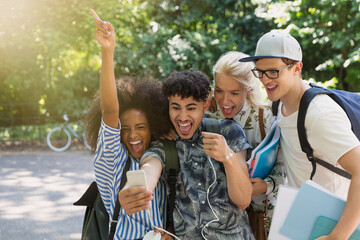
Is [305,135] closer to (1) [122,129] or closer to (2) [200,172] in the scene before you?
(2) [200,172]

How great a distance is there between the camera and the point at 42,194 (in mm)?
7461

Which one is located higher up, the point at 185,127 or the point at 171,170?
the point at 185,127

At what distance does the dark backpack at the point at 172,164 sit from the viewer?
7.64ft

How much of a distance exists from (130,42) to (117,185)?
1243 centimetres

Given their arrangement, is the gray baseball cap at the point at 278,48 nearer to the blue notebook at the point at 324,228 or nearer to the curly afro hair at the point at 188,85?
the curly afro hair at the point at 188,85

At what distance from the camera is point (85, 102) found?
1493 centimetres

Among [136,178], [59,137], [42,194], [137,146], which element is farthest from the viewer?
[59,137]

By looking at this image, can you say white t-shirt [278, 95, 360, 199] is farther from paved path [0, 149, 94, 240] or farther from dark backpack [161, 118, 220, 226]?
paved path [0, 149, 94, 240]

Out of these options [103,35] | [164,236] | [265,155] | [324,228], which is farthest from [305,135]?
[103,35]

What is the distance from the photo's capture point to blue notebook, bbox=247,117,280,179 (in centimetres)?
238

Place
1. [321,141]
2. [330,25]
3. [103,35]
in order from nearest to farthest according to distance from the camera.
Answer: [321,141], [103,35], [330,25]

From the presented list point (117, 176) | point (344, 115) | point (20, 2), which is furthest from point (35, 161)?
point (344, 115)

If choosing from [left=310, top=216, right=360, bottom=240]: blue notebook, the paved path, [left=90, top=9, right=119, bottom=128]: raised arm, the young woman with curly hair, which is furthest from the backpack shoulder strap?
the paved path

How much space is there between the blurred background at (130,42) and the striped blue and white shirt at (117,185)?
7.21 m
